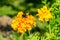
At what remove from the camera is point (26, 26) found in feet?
19.3

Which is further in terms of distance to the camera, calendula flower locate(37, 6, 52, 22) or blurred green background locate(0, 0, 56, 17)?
blurred green background locate(0, 0, 56, 17)

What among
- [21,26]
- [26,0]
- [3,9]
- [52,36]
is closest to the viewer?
[52,36]

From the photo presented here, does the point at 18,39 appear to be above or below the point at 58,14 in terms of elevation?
below

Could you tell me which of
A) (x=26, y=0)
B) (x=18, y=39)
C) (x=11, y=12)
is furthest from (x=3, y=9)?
(x=18, y=39)

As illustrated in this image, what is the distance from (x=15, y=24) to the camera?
231 inches

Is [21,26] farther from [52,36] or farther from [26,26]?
[52,36]

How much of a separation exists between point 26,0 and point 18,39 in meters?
6.56

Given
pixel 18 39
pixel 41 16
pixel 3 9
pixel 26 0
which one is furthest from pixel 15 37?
pixel 26 0

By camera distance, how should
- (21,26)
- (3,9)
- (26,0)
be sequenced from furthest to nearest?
(26,0)
(3,9)
(21,26)

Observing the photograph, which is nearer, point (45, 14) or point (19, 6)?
point (45, 14)

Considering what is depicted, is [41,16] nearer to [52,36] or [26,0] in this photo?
[52,36]

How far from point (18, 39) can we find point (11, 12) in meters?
5.83

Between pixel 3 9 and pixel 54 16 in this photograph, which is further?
pixel 3 9

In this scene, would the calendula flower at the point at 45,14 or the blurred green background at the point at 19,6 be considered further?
the blurred green background at the point at 19,6
